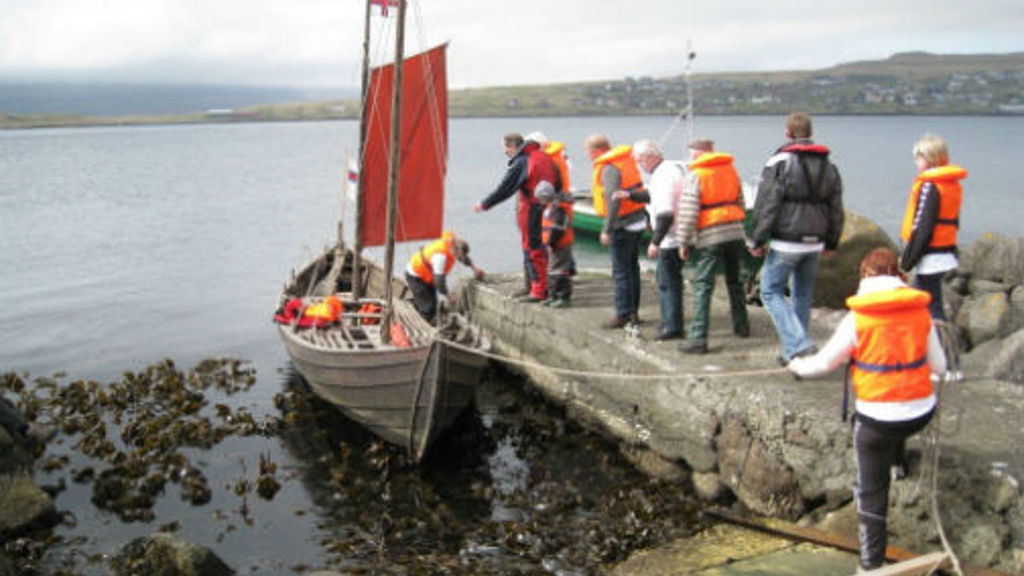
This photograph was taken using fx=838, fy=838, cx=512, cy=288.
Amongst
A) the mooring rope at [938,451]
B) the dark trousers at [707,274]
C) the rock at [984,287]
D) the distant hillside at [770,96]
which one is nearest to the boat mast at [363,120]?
the dark trousers at [707,274]

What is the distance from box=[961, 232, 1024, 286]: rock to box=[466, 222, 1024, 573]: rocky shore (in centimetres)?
370

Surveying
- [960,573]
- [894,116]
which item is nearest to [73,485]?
[960,573]

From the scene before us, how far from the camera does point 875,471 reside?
219 inches

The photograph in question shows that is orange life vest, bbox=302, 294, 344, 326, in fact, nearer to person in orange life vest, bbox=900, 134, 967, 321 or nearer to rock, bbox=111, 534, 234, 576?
rock, bbox=111, 534, 234, 576

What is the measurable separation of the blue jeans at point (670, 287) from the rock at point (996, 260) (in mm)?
9827

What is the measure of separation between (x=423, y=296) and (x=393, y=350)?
277 centimetres

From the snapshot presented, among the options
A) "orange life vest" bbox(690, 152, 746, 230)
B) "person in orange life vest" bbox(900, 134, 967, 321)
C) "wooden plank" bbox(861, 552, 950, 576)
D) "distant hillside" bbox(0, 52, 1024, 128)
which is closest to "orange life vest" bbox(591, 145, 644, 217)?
"orange life vest" bbox(690, 152, 746, 230)

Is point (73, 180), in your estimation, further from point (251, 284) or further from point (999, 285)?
point (999, 285)

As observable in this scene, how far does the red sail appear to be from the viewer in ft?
46.3

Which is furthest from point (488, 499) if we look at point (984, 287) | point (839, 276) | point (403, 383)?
point (984, 287)

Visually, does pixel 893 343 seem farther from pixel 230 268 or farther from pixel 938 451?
pixel 230 268

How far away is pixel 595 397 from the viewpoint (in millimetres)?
10664

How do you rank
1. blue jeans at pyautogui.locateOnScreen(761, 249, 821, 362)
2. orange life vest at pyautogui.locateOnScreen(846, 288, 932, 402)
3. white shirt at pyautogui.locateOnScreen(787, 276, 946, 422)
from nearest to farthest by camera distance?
orange life vest at pyautogui.locateOnScreen(846, 288, 932, 402) → white shirt at pyautogui.locateOnScreen(787, 276, 946, 422) → blue jeans at pyautogui.locateOnScreen(761, 249, 821, 362)

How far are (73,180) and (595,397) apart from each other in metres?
56.0
